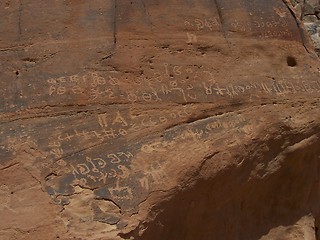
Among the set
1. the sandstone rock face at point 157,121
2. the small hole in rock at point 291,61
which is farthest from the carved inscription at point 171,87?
the small hole in rock at point 291,61

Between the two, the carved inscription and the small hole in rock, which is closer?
the carved inscription

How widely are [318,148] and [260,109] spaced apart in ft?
1.75

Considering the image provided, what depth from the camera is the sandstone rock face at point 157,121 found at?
2.60 metres

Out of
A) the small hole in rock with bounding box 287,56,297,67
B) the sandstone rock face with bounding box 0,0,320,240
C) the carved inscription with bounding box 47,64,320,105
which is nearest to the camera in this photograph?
the sandstone rock face with bounding box 0,0,320,240

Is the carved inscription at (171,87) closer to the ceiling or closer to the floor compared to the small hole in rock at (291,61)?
closer to the ceiling

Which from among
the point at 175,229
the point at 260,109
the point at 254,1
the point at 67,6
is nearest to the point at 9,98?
the point at 67,6

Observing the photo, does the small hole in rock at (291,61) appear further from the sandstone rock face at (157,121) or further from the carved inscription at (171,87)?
the carved inscription at (171,87)

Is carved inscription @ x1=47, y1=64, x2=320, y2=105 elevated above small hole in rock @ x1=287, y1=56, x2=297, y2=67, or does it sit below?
above

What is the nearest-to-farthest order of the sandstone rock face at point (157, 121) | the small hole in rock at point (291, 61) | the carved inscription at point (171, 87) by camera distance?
the sandstone rock face at point (157, 121) < the carved inscription at point (171, 87) < the small hole in rock at point (291, 61)

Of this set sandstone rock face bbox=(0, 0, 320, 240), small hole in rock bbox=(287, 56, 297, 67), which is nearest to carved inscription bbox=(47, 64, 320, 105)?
sandstone rock face bbox=(0, 0, 320, 240)

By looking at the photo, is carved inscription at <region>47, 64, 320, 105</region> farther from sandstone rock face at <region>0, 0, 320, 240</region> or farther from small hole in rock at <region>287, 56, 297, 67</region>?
small hole in rock at <region>287, 56, 297, 67</region>

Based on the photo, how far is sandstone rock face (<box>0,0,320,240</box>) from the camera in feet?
8.54

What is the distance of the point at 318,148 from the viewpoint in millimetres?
3498

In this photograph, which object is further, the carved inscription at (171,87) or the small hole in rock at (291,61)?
the small hole in rock at (291,61)
